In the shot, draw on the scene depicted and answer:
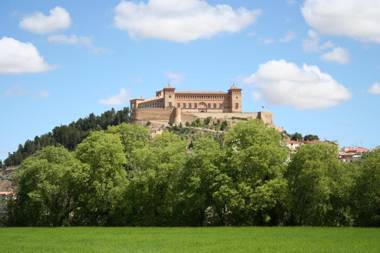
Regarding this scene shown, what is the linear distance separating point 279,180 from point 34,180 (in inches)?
1142

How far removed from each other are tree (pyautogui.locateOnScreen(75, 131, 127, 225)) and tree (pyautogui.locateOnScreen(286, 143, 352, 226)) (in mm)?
19277

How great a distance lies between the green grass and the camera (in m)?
39.9

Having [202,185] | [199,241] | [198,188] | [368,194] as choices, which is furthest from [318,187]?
[199,241]

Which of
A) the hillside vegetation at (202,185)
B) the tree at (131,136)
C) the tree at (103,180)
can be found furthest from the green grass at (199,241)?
the tree at (131,136)

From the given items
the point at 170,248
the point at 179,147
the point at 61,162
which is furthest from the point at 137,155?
the point at 170,248

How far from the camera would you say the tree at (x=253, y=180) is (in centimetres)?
6394

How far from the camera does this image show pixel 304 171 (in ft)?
209

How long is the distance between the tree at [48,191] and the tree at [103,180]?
131 cm

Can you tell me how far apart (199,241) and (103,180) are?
2827 cm

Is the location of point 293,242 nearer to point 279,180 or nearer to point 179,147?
point 279,180

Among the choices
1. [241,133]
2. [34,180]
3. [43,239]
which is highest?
[241,133]

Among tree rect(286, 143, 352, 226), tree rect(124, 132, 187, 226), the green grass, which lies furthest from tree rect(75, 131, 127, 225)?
tree rect(286, 143, 352, 226)

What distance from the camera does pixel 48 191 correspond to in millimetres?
71688

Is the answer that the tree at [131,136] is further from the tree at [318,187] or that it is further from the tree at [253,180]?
the tree at [318,187]
